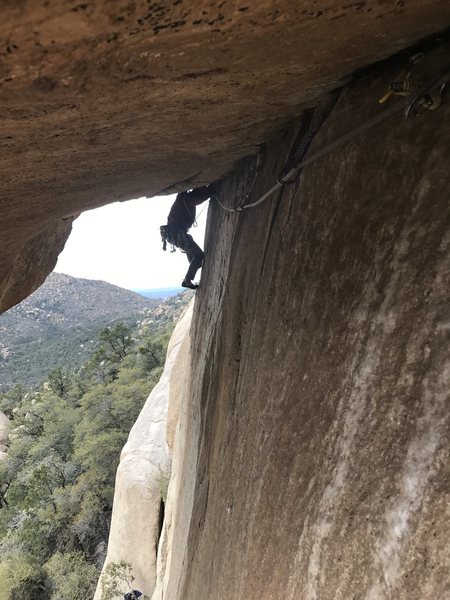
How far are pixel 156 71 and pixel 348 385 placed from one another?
6.66 feet

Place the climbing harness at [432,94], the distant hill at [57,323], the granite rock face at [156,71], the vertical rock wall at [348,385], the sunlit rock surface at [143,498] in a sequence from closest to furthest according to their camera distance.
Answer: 1. the granite rock face at [156,71]
2. the vertical rock wall at [348,385]
3. the climbing harness at [432,94]
4. the sunlit rock surface at [143,498]
5. the distant hill at [57,323]

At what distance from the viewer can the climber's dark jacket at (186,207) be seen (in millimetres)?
8492

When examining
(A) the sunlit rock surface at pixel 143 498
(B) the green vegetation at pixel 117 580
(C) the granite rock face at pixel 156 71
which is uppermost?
(C) the granite rock face at pixel 156 71

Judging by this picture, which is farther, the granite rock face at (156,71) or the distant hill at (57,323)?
the distant hill at (57,323)

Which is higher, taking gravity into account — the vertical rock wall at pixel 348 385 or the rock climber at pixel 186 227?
the rock climber at pixel 186 227

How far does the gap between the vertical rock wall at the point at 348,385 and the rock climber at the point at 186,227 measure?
4.01 m

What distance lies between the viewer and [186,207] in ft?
29.1

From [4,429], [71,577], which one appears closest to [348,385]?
[71,577]

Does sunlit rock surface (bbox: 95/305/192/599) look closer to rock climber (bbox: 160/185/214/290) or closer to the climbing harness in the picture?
rock climber (bbox: 160/185/214/290)

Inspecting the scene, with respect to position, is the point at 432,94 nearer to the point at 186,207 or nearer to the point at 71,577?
the point at 186,207

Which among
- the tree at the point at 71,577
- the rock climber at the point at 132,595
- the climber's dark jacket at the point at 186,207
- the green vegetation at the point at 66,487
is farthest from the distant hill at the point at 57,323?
the climber's dark jacket at the point at 186,207

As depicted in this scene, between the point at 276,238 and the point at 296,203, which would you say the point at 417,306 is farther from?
the point at 276,238

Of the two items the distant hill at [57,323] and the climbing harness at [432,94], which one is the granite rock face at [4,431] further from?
the climbing harness at [432,94]

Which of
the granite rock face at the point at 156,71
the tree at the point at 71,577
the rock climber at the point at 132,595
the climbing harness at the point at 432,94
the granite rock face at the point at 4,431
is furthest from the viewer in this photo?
the granite rock face at the point at 4,431
